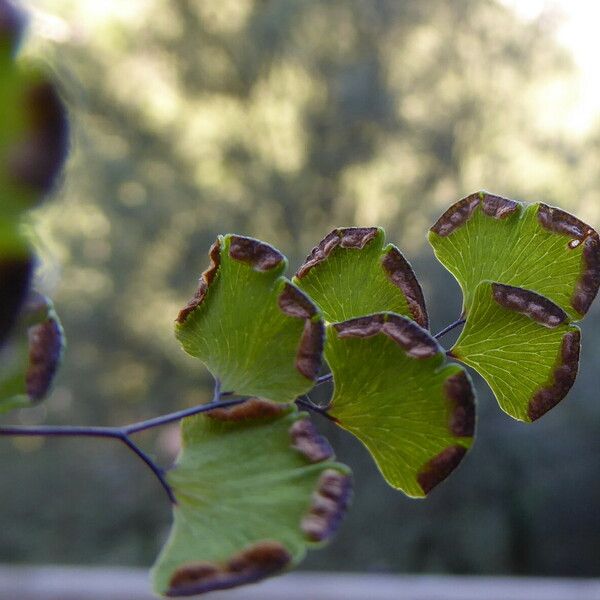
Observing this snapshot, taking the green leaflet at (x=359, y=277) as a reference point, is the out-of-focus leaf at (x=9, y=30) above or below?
above

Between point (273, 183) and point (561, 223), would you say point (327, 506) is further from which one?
point (273, 183)

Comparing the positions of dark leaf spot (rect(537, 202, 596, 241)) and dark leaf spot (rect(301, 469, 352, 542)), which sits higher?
dark leaf spot (rect(537, 202, 596, 241))

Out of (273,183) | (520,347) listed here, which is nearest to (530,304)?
(520,347)

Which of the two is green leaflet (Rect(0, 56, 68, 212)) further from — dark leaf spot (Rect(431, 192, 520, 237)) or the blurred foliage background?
the blurred foliage background

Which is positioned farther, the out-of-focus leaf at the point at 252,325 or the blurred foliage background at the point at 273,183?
the blurred foliage background at the point at 273,183

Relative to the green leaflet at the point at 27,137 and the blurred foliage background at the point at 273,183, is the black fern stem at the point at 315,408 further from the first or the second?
the blurred foliage background at the point at 273,183

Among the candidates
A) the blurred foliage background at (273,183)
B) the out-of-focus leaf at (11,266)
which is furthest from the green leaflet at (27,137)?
the blurred foliage background at (273,183)

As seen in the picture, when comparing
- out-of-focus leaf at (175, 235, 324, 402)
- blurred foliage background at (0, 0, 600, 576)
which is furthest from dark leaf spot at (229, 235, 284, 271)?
blurred foliage background at (0, 0, 600, 576)
